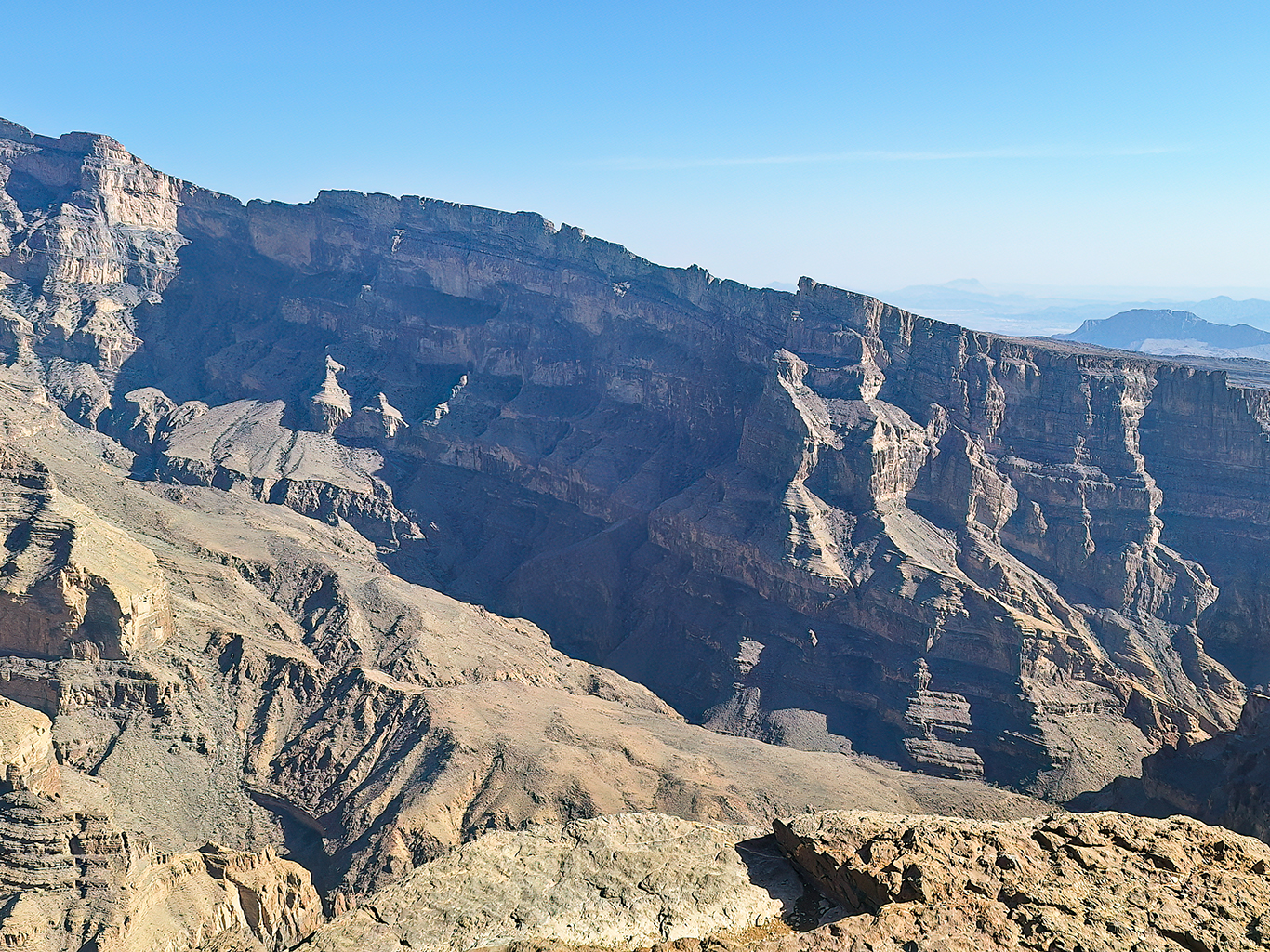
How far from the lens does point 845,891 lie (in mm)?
19094

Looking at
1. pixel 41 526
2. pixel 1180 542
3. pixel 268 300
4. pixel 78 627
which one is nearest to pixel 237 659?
pixel 78 627

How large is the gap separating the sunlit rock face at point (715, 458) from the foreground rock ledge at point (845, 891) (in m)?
47.9

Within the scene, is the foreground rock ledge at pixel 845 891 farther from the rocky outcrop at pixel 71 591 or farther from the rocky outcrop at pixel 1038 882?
the rocky outcrop at pixel 71 591

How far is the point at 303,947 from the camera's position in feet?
59.3

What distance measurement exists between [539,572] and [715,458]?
67.0 ft

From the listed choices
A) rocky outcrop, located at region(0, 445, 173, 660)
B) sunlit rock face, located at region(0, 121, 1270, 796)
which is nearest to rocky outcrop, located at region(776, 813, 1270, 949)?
rocky outcrop, located at region(0, 445, 173, 660)

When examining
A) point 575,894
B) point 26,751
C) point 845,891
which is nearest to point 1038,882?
point 845,891

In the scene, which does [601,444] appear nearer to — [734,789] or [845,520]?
[845,520]

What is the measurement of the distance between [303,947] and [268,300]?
469 ft

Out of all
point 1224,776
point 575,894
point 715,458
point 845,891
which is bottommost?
point 1224,776

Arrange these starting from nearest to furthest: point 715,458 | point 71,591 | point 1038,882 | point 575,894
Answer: point 1038,882, point 575,894, point 71,591, point 715,458

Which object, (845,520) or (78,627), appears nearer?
(78,627)

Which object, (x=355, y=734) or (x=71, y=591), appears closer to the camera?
(x=71, y=591)

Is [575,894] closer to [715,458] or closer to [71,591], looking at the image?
[71,591]
